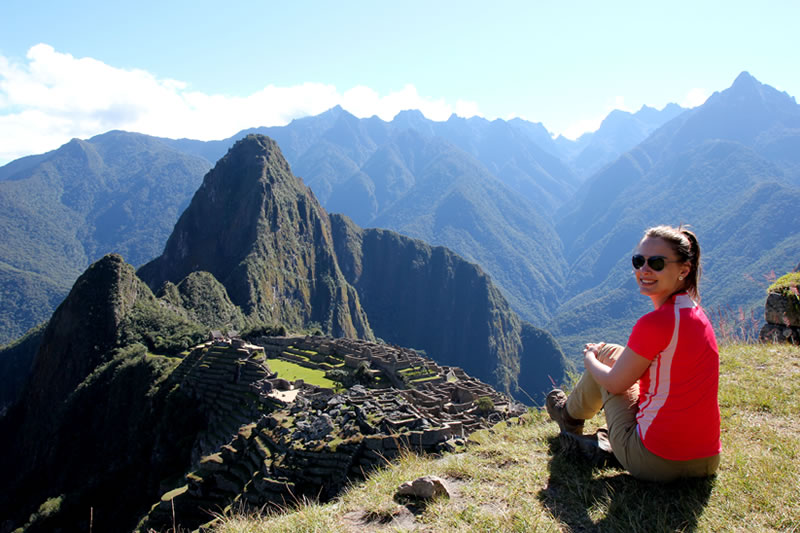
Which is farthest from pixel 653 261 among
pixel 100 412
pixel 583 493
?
pixel 100 412

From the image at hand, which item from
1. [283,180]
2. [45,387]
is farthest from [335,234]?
[45,387]

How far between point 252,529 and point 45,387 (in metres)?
78.6

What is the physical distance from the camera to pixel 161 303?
73562 millimetres

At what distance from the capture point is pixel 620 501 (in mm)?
3695

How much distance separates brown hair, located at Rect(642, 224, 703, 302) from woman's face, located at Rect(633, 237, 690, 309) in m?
0.03

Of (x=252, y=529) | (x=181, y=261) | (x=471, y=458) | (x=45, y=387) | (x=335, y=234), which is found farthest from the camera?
(x=335, y=234)

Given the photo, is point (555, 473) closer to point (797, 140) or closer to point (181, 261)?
point (181, 261)

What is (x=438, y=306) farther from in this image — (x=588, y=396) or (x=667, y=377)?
(x=667, y=377)

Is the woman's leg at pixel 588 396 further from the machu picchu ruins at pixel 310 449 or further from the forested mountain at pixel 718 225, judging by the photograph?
the forested mountain at pixel 718 225

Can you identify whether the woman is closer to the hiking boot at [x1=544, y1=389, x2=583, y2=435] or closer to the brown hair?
the brown hair

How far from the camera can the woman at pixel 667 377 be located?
369cm

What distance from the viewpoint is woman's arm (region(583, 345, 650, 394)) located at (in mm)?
3881

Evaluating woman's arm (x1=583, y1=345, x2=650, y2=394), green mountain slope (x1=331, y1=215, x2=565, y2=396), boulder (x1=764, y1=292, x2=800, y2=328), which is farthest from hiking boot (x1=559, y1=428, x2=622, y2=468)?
green mountain slope (x1=331, y1=215, x2=565, y2=396)

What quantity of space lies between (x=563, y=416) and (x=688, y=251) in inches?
81.4
